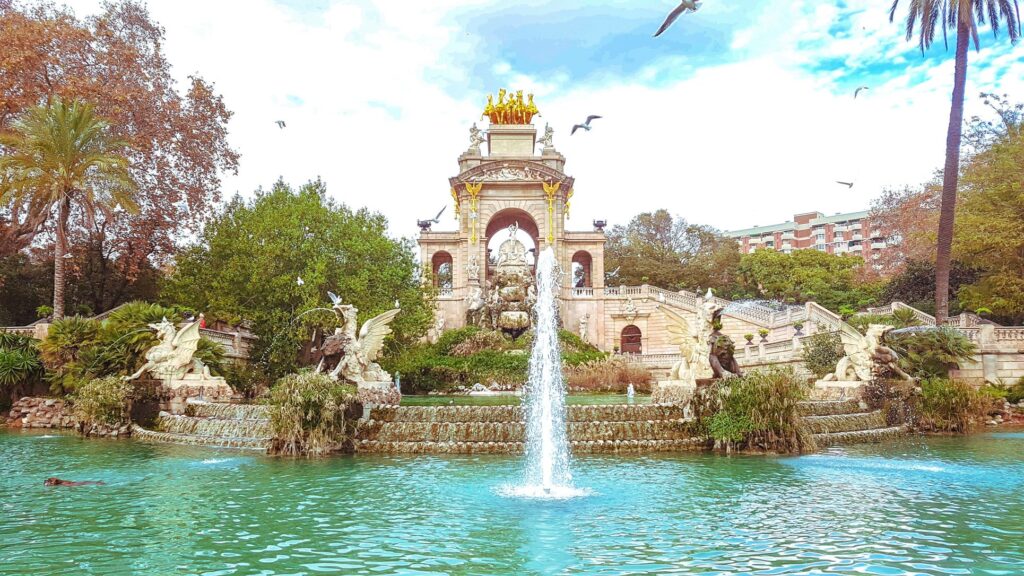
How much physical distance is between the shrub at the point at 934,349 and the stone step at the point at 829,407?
3.36 meters

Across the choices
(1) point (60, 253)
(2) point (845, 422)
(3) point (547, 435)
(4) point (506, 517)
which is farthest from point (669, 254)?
(4) point (506, 517)

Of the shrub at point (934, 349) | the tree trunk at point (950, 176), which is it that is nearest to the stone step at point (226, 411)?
the shrub at point (934, 349)

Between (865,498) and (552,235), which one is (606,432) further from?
(552,235)

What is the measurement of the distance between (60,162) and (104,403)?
407 inches

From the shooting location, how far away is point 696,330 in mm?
16391

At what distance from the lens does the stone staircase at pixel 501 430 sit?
14.0m

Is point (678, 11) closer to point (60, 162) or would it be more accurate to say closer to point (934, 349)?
point (934, 349)

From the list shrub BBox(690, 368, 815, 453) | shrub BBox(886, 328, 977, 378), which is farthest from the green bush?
shrub BBox(886, 328, 977, 378)

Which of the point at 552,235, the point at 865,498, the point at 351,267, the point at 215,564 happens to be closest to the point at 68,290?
the point at 351,267

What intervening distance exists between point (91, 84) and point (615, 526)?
86.7 feet

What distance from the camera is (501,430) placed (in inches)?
561

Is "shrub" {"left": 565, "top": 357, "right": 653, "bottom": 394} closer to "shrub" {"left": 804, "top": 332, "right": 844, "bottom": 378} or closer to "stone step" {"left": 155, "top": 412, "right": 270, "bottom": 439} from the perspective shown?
"shrub" {"left": 804, "top": 332, "right": 844, "bottom": 378}

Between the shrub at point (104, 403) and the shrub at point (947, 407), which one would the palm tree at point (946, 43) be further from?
the shrub at point (104, 403)

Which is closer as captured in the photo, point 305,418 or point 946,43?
point 305,418
